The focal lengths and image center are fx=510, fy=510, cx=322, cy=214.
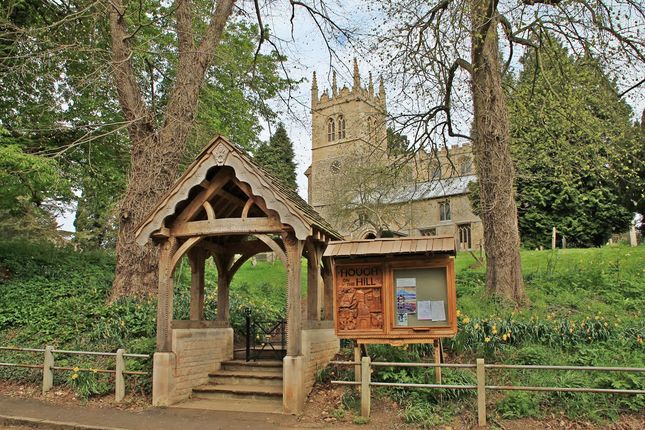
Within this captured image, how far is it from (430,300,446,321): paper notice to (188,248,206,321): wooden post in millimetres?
5031

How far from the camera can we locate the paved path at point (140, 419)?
787cm

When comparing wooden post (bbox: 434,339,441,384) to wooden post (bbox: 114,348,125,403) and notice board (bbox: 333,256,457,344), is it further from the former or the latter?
wooden post (bbox: 114,348,125,403)

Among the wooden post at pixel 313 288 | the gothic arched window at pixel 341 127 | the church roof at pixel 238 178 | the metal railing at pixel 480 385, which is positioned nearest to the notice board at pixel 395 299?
the metal railing at pixel 480 385

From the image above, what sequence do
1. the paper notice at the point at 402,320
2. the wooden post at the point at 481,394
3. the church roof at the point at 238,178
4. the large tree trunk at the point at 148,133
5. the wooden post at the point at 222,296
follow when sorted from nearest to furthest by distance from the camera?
1. the wooden post at the point at 481,394
2. the paper notice at the point at 402,320
3. the church roof at the point at 238,178
4. the wooden post at the point at 222,296
5. the large tree trunk at the point at 148,133

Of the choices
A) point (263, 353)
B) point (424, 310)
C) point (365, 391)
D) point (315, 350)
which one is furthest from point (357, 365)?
point (263, 353)

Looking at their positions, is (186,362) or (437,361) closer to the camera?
(437,361)

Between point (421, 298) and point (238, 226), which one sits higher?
point (238, 226)

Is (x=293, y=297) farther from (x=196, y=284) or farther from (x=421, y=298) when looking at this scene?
(x=196, y=284)

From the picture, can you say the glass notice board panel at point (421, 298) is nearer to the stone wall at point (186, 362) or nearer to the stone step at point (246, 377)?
the stone step at point (246, 377)

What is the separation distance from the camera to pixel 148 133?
1484 cm

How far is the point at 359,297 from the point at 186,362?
12.0 ft

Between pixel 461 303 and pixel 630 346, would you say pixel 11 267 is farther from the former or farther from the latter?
pixel 630 346

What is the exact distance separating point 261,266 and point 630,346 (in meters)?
28.6

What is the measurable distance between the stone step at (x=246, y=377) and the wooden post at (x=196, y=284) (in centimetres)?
129
